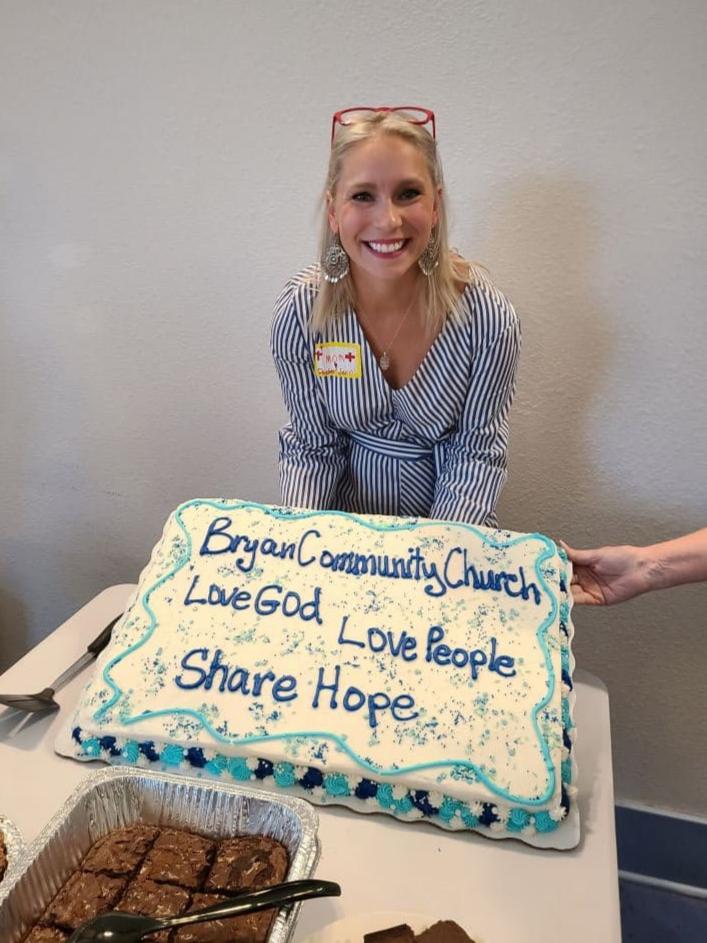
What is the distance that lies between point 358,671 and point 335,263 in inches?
23.3

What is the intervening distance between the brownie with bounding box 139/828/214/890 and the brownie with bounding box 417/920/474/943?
0.20m

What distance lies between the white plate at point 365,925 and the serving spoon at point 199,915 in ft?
0.34

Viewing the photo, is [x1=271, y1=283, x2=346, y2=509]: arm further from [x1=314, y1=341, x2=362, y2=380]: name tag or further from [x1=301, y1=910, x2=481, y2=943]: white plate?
[x1=301, y1=910, x2=481, y2=943]: white plate

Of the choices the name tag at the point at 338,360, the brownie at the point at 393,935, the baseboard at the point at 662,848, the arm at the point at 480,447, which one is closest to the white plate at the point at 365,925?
the brownie at the point at 393,935

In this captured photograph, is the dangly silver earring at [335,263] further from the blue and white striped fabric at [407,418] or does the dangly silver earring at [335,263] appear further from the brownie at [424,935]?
the brownie at [424,935]

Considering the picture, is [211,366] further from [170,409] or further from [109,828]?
[109,828]

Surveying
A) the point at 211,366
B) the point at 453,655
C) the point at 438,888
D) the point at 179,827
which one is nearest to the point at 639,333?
the point at 453,655

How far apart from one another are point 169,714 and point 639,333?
98 cm

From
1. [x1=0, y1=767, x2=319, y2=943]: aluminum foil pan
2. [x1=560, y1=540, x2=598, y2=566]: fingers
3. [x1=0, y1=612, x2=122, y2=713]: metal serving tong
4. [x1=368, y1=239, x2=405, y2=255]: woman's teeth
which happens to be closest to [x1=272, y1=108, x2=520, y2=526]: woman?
[x1=368, y1=239, x2=405, y2=255]: woman's teeth

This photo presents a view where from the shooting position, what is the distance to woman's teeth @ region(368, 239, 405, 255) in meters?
0.97

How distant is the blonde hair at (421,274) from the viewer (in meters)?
0.96

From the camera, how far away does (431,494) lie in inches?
47.3

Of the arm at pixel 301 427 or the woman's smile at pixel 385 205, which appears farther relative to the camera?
the arm at pixel 301 427

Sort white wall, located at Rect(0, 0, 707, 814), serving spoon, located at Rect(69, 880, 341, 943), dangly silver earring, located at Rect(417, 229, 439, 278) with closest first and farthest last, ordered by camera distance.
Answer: serving spoon, located at Rect(69, 880, 341, 943) < dangly silver earring, located at Rect(417, 229, 439, 278) < white wall, located at Rect(0, 0, 707, 814)
